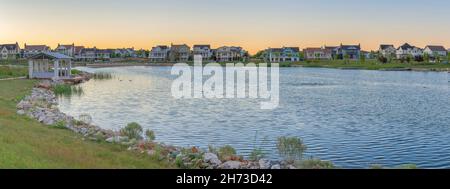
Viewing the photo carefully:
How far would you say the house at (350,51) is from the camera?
16284cm

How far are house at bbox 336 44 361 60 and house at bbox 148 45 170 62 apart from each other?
2087 inches

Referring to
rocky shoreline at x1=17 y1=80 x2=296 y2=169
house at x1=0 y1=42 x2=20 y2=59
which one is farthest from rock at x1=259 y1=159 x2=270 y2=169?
house at x1=0 y1=42 x2=20 y2=59

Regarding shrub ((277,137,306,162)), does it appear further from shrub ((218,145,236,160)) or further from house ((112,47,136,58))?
house ((112,47,136,58))

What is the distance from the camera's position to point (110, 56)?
174 m

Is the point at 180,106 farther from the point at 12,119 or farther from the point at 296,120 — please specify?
the point at 12,119

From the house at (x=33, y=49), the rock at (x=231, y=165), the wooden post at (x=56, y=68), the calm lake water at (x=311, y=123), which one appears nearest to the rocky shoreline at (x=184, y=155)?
the rock at (x=231, y=165)

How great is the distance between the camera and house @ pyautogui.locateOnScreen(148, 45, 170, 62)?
6516 inches

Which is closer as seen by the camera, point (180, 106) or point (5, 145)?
point (5, 145)

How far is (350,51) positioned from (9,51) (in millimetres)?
100326

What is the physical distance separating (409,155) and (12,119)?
45.1 ft

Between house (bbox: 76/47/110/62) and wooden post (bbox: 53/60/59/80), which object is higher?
house (bbox: 76/47/110/62)
